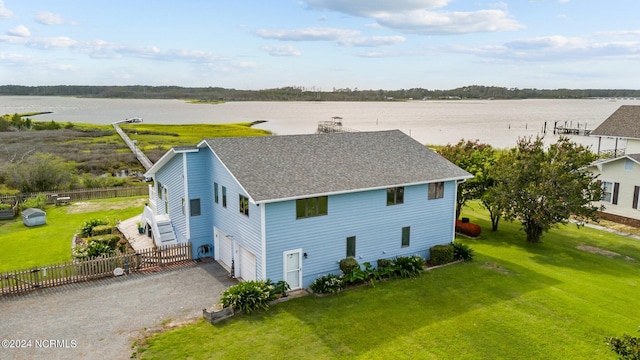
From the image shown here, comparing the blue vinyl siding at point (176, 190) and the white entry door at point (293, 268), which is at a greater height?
the blue vinyl siding at point (176, 190)

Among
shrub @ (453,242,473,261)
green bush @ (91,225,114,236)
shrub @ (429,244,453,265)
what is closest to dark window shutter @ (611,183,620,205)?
shrub @ (453,242,473,261)

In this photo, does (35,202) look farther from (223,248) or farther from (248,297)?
(248,297)

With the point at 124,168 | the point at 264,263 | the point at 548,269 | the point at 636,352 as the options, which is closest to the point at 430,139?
the point at 124,168

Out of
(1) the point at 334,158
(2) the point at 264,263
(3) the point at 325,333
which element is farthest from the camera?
(1) the point at 334,158

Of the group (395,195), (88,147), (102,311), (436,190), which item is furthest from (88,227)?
(88,147)

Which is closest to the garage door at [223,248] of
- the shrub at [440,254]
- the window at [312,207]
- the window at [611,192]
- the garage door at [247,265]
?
the garage door at [247,265]

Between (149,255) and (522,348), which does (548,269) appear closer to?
(522,348)

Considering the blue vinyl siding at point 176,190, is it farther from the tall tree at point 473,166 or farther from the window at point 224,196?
the tall tree at point 473,166
